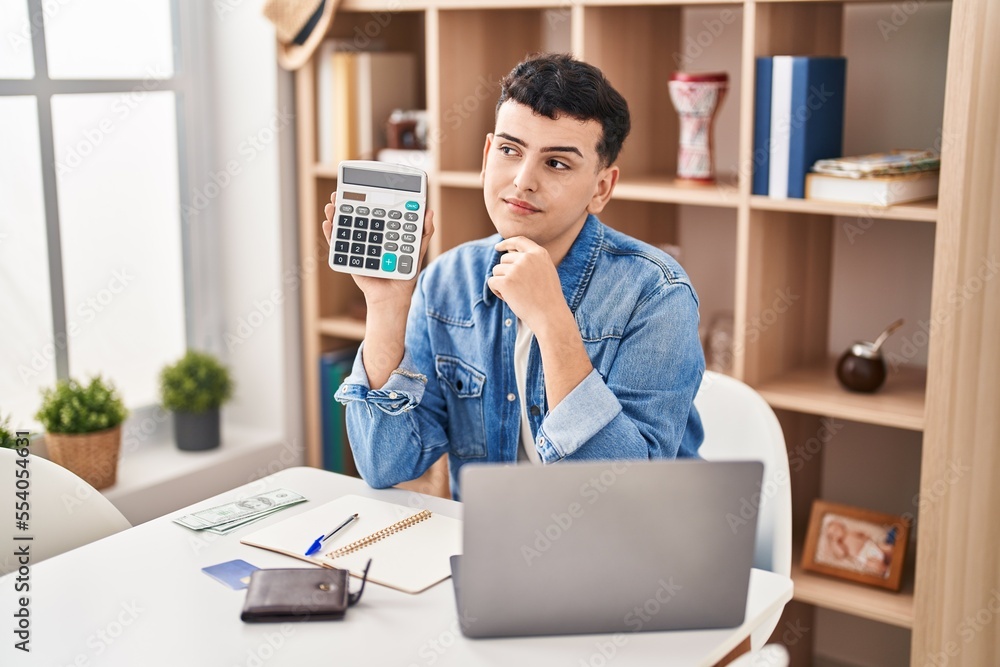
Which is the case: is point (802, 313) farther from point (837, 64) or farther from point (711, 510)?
point (711, 510)

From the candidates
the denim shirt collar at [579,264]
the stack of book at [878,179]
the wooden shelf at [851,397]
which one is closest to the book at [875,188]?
the stack of book at [878,179]

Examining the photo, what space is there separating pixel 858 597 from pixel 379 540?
3.76 ft

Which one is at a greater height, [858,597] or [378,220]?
[378,220]

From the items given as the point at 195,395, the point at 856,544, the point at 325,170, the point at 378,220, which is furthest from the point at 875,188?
the point at 195,395

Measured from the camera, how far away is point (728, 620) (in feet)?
3.53

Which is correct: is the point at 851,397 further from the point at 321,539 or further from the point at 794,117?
the point at 321,539

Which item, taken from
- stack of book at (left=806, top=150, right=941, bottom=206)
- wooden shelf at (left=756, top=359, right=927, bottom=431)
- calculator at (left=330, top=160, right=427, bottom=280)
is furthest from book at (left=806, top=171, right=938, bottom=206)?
calculator at (left=330, top=160, right=427, bottom=280)

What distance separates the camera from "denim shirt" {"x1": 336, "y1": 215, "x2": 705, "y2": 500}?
4.59ft

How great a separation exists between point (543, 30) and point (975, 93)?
111 cm

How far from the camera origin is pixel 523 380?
5.20ft

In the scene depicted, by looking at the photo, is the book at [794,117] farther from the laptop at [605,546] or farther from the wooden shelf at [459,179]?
the laptop at [605,546]

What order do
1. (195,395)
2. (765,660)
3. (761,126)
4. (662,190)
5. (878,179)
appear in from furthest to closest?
(195,395) → (662,190) → (761,126) → (878,179) → (765,660)

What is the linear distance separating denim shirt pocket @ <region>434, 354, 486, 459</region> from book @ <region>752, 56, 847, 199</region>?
77cm

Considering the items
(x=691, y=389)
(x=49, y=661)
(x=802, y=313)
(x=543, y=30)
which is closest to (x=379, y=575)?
(x=49, y=661)
